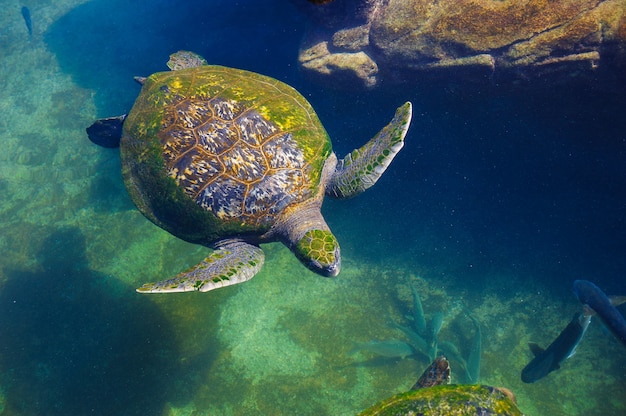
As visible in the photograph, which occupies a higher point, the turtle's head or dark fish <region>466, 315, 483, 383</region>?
the turtle's head

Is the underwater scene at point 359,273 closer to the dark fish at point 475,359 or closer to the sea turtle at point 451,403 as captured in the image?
the dark fish at point 475,359

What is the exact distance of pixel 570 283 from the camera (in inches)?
237

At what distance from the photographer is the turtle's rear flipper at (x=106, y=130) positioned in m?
4.86

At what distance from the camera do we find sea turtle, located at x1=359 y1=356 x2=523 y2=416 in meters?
2.61

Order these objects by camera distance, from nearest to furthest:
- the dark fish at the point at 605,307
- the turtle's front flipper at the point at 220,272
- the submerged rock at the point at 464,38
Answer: the turtle's front flipper at the point at 220,272, the submerged rock at the point at 464,38, the dark fish at the point at 605,307

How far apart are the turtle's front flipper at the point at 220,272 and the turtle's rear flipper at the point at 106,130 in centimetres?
251

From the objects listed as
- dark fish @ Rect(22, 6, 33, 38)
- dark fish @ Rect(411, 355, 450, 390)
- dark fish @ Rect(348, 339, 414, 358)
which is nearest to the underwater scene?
dark fish @ Rect(348, 339, 414, 358)

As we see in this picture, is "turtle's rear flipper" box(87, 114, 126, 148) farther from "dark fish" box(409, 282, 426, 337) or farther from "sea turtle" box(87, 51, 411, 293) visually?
"dark fish" box(409, 282, 426, 337)

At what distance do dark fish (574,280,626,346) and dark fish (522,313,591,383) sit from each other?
20 cm

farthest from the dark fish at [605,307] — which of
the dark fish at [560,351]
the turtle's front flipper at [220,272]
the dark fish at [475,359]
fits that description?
the turtle's front flipper at [220,272]

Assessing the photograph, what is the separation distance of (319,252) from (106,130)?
3614mm

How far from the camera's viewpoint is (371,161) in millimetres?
3699

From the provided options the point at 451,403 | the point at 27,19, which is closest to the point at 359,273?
the point at 451,403

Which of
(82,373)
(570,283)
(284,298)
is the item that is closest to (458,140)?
(570,283)
